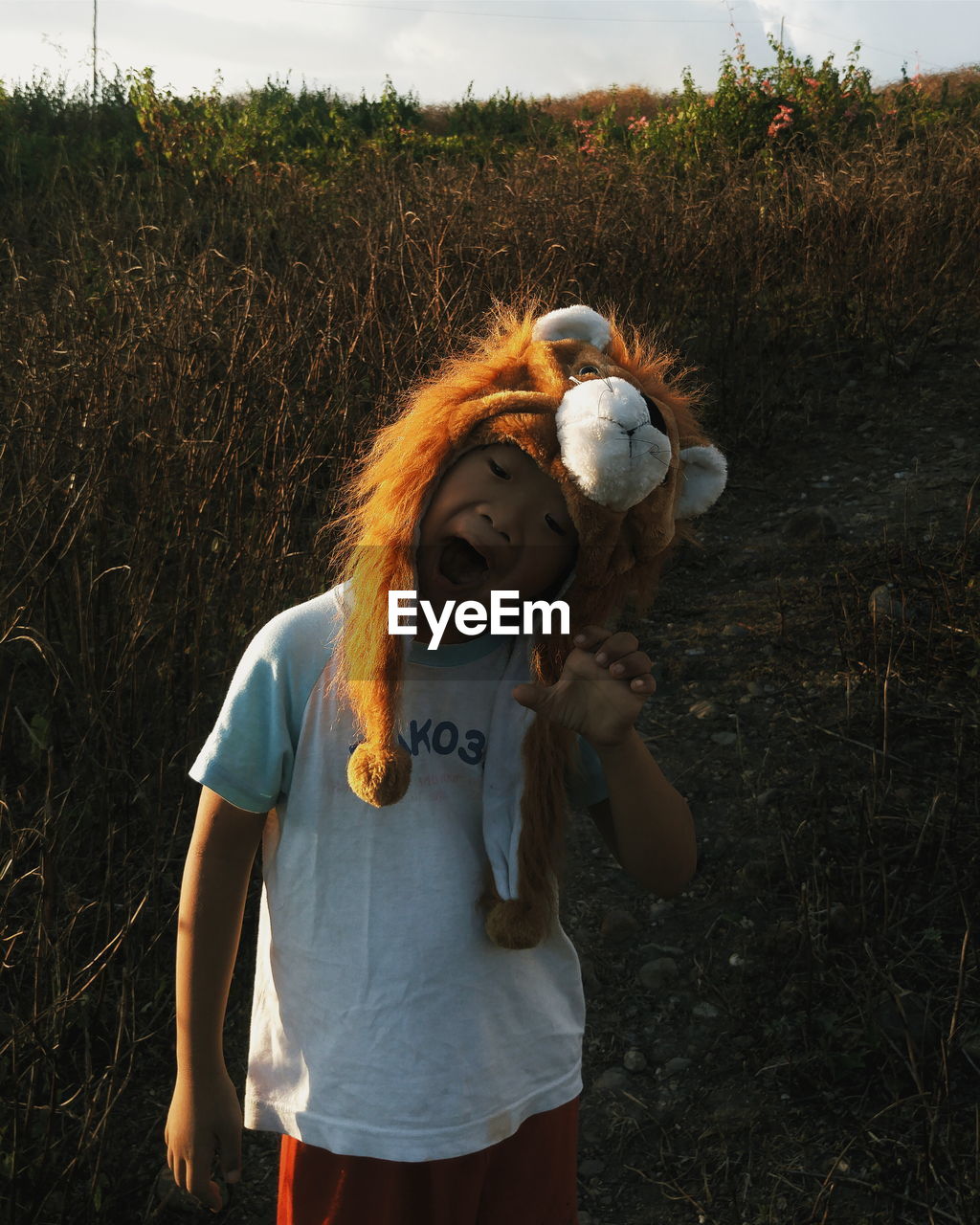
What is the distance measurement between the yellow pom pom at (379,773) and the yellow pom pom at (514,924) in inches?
6.1

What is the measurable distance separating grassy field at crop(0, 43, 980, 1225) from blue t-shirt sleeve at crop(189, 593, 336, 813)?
0.48 meters

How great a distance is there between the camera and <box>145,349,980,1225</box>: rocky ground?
194cm

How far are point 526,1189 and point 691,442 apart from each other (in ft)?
2.75

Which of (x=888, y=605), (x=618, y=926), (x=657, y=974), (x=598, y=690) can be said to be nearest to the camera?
(x=598, y=690)

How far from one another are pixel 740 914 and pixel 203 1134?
1597mm

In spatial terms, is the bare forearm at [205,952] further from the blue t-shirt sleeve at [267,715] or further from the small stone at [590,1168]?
the small stone at [590,1168]

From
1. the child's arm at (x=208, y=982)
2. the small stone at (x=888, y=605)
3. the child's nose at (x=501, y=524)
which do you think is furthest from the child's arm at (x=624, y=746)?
the small stone at (x=888, y=605)

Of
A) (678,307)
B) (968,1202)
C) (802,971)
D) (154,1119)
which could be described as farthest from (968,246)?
(154,1119)

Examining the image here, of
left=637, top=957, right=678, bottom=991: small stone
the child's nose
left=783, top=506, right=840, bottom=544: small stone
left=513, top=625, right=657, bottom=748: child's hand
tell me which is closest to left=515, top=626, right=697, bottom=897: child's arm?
left=513, top=625, right=657, bottom=748: child's hand

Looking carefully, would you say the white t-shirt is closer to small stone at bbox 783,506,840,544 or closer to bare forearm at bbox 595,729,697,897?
bare forearm at bbox 595,729,697,897

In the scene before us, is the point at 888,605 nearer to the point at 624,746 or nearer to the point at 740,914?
the point at 740,914

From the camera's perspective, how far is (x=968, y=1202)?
1.66 metres

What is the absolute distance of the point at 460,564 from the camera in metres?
1.12

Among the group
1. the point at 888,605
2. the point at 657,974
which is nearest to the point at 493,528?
the point at 657,974
